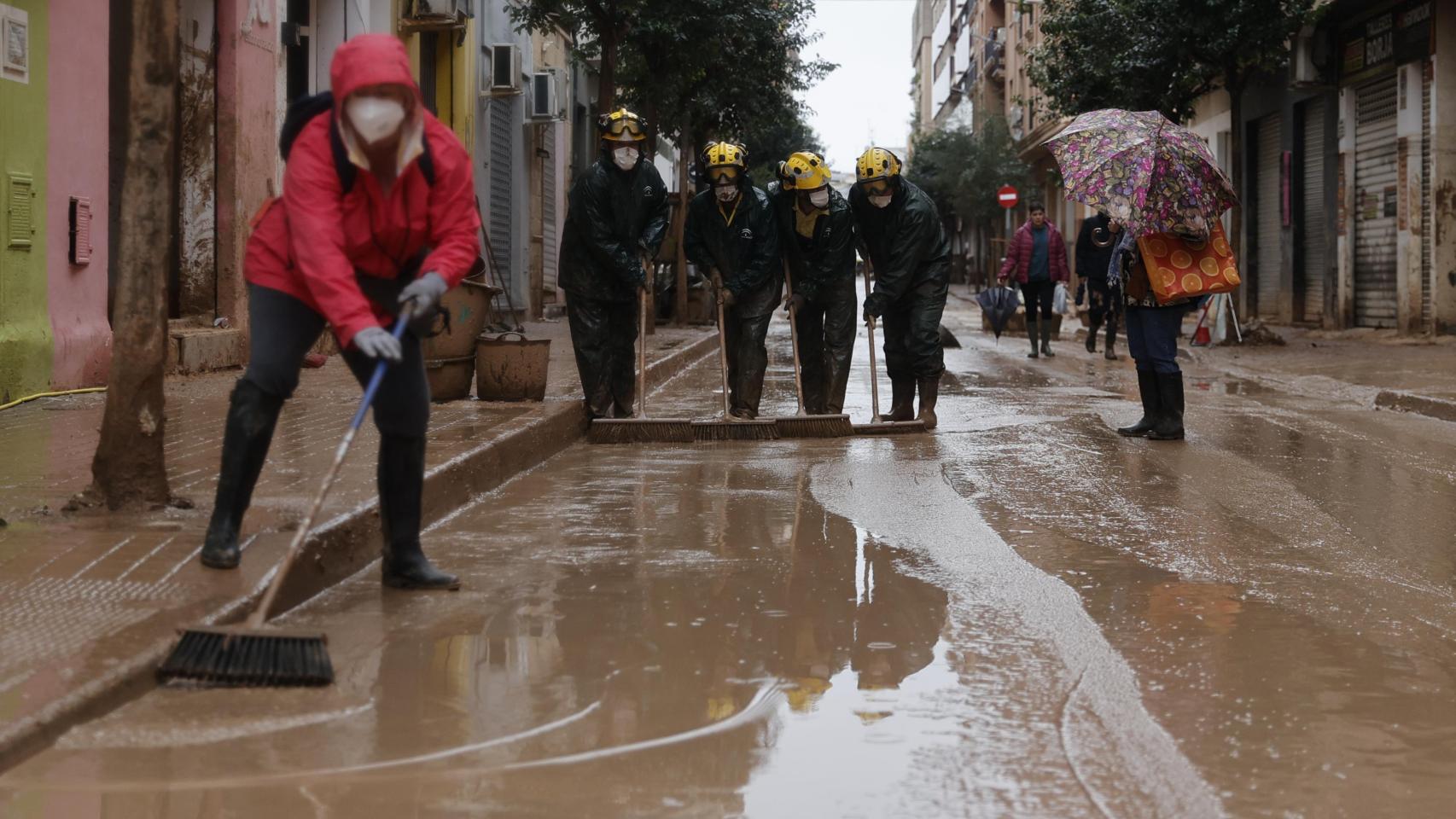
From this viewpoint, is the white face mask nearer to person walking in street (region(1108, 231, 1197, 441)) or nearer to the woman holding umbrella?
the woman holding umbrella

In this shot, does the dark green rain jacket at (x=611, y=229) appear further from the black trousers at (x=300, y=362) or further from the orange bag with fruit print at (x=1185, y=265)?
the black trousers at (x=300, y=362)

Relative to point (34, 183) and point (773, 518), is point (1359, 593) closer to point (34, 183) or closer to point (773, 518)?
point (773, 518)

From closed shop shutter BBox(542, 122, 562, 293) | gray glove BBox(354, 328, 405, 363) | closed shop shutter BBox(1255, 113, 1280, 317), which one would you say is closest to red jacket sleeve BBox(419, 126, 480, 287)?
gray glove BBox(354, 328, 405, 363)

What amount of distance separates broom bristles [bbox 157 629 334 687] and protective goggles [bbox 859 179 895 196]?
671 cm

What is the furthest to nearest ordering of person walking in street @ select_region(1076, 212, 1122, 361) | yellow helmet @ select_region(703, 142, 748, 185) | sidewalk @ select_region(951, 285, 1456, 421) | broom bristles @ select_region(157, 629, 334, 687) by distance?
person walking in street @ select_region(1076, 212, 1122, 361), sidewalk @ select_region(951, 285, 1456, 421), yellow helmet @ select_region(703, 142, 748, 185), broom bristles @ select_region(157, 629, 334, 687)

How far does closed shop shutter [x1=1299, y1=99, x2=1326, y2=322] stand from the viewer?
23.8m

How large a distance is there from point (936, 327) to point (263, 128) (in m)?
6.50

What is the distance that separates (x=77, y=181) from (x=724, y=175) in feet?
13.5

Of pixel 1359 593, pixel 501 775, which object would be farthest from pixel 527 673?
pixel 1359 593

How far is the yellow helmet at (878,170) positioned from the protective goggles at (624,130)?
144 cm

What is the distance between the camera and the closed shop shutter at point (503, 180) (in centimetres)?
2412

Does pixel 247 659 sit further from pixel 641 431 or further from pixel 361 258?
pixel 641 431

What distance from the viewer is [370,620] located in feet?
14.9

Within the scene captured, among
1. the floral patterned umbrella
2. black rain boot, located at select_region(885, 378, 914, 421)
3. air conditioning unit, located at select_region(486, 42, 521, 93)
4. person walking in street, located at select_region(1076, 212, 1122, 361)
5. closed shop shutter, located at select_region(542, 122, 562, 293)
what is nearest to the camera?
the floral patterned umbrella
